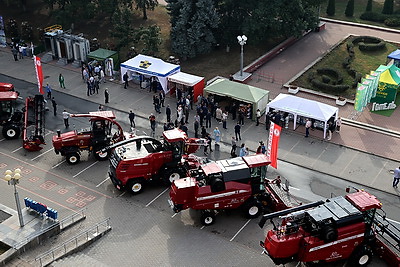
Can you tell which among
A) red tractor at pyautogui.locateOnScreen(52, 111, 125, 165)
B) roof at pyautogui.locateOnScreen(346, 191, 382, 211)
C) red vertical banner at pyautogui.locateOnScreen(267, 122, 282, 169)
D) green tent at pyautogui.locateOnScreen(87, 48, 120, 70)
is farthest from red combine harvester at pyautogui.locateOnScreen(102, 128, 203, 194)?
green tent at pyautogui.locateOnScreen(87, 48, 120, 70)

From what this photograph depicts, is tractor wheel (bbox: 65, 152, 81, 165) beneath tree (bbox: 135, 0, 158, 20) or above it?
beneath

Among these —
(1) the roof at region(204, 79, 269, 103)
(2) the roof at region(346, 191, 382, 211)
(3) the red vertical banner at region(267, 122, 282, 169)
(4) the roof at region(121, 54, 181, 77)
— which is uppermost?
(2) the roof at region(346, 191, 382, 211)

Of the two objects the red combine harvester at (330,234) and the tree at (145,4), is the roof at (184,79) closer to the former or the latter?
the tree at (145,4)

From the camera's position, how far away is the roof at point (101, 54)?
131ft

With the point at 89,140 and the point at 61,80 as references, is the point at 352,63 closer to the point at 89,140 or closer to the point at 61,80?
the point at 61,80

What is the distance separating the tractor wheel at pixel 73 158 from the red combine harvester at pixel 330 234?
12.0 meters

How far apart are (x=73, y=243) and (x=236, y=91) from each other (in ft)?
52.4

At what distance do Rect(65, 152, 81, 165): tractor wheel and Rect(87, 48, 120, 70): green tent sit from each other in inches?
524

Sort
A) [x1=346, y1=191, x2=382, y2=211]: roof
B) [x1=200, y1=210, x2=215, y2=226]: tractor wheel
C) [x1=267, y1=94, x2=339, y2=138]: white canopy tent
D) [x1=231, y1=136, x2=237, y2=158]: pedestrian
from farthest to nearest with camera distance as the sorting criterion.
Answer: [x1=267, y1=94, x2=339, y2=138]: white canopy tent < [x1=231, y1=136, x2=237, y2=158]: pedestrian < [x1=200, y1=210, x2=215, y2=226]: tractor wheel < [x1=346, y1=191, x2=382, y2=211]: roof

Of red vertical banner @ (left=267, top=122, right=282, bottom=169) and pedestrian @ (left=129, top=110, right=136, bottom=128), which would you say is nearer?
red vertical banner @ (left=267, top=122, right=282, bottom=169)

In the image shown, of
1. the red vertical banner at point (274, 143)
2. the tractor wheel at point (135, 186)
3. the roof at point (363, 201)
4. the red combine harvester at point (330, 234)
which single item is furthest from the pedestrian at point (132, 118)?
the roof at point (363, 201)

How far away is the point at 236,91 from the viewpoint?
34.1 meters

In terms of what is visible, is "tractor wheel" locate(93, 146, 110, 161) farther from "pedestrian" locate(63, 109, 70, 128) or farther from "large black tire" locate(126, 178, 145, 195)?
"pedestrian" locate(63, 109, 70, 128)

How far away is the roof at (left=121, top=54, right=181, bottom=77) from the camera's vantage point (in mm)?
36688
